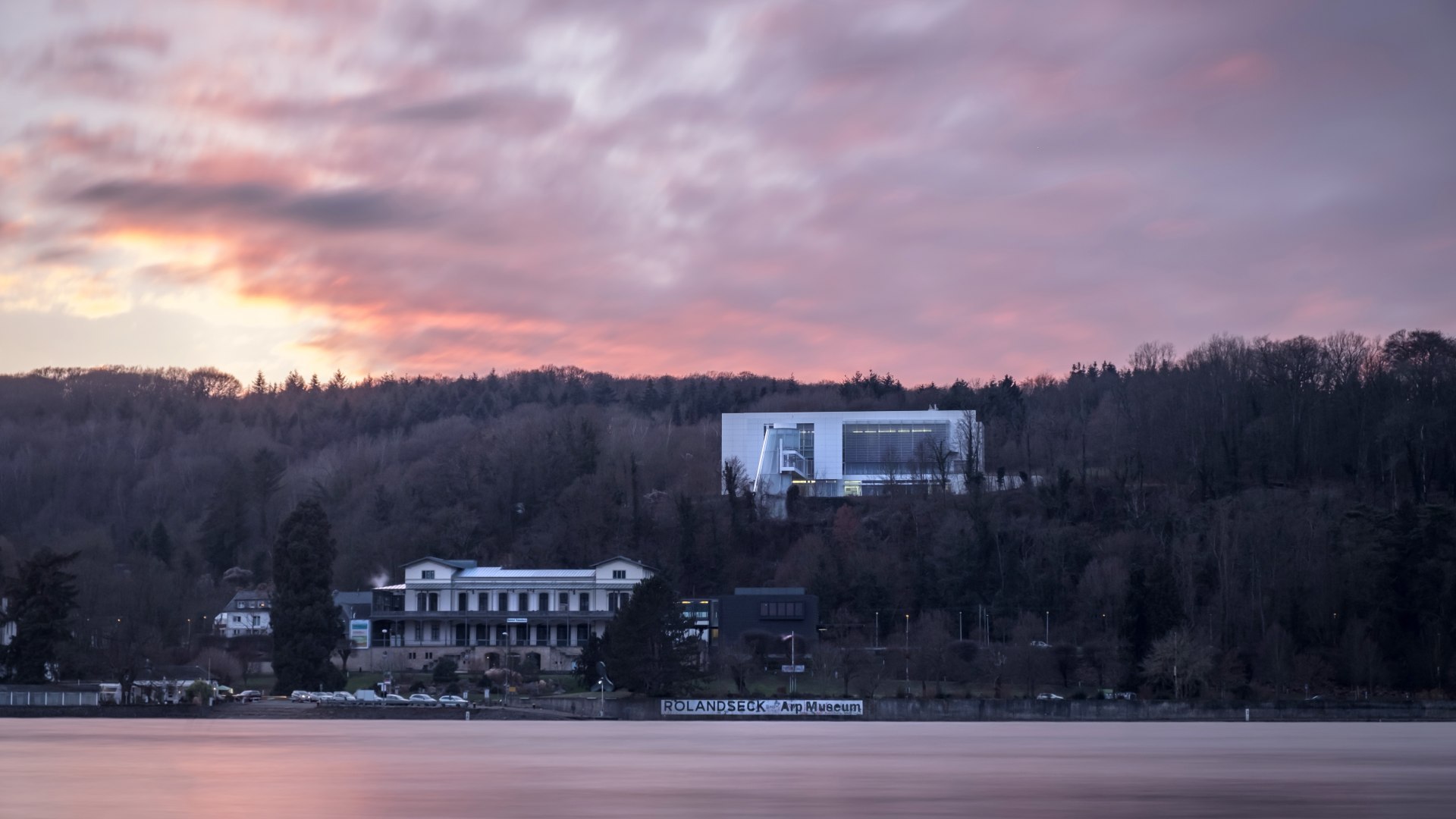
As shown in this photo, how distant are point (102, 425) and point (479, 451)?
70.5m

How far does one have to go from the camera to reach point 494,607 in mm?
105375

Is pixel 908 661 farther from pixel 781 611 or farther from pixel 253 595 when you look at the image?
pixel 253 595

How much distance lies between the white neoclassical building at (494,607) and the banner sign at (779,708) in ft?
85.2

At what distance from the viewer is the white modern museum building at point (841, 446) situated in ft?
438

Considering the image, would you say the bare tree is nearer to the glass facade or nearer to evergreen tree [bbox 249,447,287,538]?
the glass facade

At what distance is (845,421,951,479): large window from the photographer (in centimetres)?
13438

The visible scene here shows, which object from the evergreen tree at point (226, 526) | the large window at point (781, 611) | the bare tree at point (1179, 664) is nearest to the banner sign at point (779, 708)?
the bare tree at point (1179, 664)

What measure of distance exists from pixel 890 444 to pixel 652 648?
63140 mm

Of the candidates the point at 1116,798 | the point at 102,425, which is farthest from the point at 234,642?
the point at 102,425

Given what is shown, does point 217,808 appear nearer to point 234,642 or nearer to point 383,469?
point 234,642

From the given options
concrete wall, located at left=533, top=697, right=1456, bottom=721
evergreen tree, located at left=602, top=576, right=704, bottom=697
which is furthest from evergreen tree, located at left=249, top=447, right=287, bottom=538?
concrete wall, located at left=533, top=697, right=1456, bottom=721

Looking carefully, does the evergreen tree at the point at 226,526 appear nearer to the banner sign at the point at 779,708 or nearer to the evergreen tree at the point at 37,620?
the evergreen tree at the point at 37,620

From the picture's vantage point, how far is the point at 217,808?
3019cm

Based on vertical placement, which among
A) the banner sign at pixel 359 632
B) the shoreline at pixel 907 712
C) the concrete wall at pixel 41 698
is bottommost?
the shoreline at pixel 907 712
